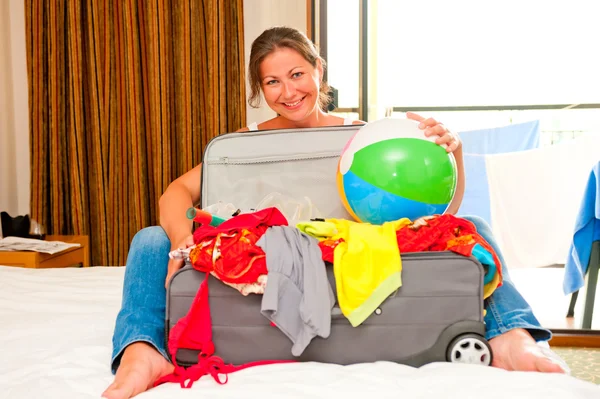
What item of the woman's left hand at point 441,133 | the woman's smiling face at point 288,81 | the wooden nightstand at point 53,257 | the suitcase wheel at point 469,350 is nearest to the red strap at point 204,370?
the suitcase wheel at point 469,350

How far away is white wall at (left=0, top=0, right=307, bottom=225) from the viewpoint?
305cm

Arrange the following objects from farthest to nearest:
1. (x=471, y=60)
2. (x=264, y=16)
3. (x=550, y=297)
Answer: (x=264, y=16), (x=471, y=60), (x=550, y=297)

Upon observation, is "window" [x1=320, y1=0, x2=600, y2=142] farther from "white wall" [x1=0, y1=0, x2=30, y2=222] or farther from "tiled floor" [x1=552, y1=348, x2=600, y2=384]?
"white wall" [x1=0, y1=0, x2=30, y2=222]

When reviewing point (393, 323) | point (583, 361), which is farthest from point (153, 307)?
point (583, 361)

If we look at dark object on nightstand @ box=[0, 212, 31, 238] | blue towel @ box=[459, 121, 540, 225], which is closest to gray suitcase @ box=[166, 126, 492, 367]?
blue towel @ box=[459, 121, 540, 225]

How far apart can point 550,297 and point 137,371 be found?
6.88 ft

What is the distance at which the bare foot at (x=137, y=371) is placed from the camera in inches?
36.0

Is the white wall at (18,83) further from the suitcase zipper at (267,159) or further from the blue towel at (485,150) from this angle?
the suitcase zipper at (267,159)

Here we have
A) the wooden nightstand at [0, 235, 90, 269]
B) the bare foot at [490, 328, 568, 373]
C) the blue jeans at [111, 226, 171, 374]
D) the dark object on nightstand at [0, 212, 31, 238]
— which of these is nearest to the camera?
the bare foot at [490, 328, 568, 373]

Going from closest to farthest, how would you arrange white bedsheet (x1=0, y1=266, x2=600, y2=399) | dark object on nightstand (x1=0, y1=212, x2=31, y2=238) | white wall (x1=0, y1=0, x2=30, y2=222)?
white bedsheet (x1=0, y1=266, x2=600, y2=399) → dark object on nightstand (x1=0, y1=212, x2=31, y2=238) → white wall (x1=0, y1=0, x2=30, y2=222)

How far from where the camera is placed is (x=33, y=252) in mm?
2357

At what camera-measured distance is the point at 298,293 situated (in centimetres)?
102

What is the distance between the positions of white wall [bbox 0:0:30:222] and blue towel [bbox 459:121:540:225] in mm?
2225

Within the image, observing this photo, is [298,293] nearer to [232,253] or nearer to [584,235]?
[232,253]
